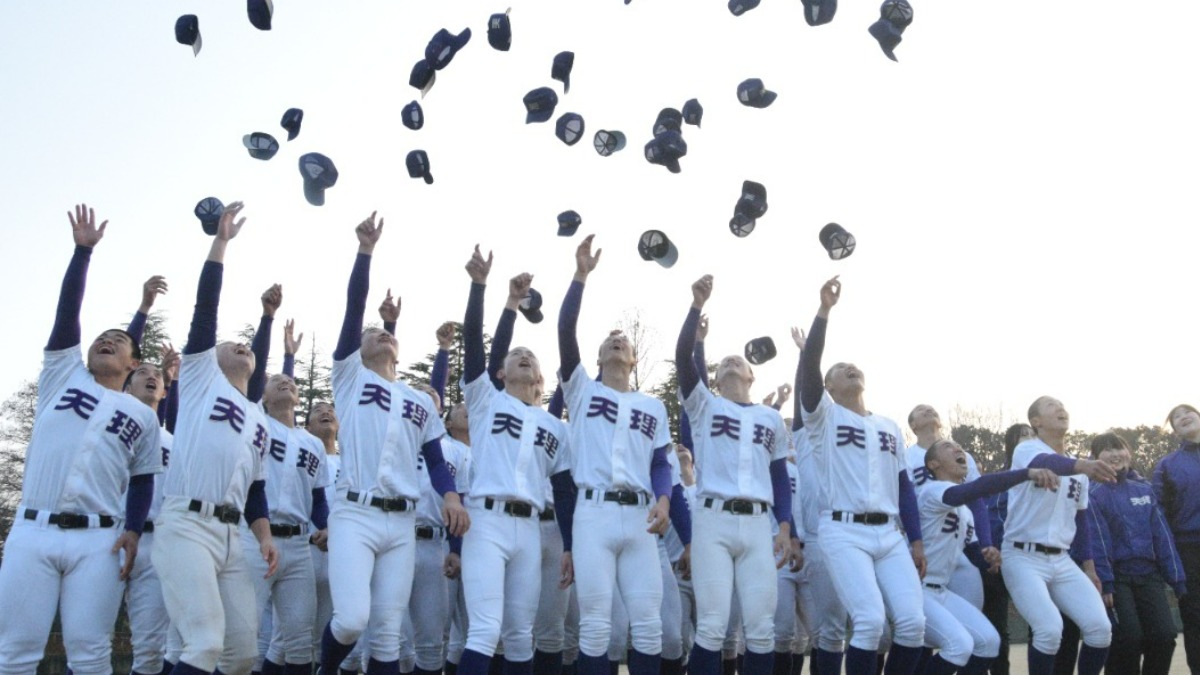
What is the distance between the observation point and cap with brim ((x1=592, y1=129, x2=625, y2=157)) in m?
12.0

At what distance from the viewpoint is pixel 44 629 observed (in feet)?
21.0

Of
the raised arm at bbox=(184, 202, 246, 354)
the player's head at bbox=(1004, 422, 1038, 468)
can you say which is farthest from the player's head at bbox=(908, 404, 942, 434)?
the raised arm at bbox=(184, 202, 246, 354)

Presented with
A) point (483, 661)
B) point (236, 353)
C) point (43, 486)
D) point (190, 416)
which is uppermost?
point (236, 353)

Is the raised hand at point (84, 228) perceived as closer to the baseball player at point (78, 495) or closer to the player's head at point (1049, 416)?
the baseball player at point (78, 495)

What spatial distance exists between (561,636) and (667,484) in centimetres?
154

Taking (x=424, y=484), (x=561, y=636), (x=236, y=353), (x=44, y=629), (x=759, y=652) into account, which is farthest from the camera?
(x=424, y=484)

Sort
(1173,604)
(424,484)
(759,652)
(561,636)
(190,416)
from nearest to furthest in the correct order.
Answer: (190,416) → (759,652) → (561,636) → (424,484) → (1173,604)

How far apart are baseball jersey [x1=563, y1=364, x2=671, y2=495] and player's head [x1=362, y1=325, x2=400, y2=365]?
51.9 inches

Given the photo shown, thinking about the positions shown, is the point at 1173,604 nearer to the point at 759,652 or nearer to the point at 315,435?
the point at 759,652

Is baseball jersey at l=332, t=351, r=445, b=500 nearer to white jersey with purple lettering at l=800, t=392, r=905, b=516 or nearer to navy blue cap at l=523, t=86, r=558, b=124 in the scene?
white jersey with purple lettering at l=800, t=392, r=905, b=516

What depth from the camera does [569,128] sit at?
466 inches

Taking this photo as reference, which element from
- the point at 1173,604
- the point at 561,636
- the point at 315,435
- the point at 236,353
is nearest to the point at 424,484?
the point at 315,435

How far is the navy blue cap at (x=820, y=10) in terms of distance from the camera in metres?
11.3

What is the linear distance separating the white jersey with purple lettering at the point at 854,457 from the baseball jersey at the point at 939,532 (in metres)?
0.94
